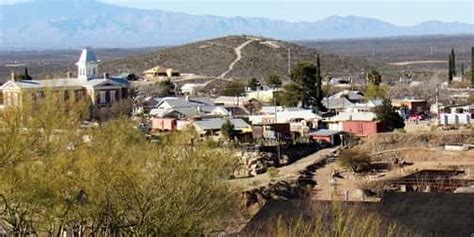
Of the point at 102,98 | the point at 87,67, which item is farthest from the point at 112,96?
the point at 87,67

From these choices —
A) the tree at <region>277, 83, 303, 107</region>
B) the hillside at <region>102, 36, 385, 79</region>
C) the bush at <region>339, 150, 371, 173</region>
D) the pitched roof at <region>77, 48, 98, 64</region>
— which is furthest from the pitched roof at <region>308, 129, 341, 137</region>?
the hillside at <region>102, 36, 385, 79</region>

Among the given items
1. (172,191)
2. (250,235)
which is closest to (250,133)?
(250,235)

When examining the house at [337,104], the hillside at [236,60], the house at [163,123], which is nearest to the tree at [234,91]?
the house at [337,104]

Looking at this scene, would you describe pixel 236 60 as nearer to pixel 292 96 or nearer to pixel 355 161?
pixel 292 96

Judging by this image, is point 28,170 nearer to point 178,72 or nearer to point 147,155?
point 147,155

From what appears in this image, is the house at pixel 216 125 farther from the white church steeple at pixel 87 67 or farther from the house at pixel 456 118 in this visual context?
the white church steeple at pixel 87 67

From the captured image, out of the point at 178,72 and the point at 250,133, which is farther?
the point at 178,72
